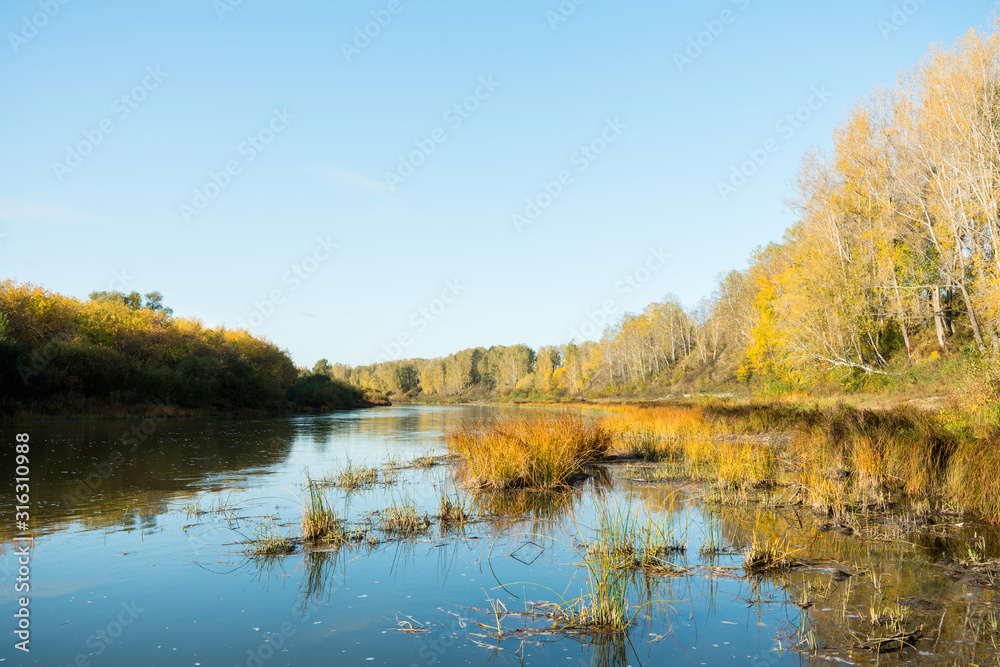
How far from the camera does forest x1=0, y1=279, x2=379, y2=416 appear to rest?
29000 millimetres

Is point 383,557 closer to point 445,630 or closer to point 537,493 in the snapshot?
point 445,630

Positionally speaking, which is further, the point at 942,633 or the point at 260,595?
the point at 260,595

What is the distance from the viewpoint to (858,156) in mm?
25938

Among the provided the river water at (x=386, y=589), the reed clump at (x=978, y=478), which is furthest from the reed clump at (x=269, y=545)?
the reed clump at (x=978, y=478)

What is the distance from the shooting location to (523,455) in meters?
11.0

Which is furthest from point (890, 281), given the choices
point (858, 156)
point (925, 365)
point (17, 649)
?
point (17, 649)

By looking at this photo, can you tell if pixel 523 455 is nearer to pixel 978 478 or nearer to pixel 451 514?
pixel 451 514

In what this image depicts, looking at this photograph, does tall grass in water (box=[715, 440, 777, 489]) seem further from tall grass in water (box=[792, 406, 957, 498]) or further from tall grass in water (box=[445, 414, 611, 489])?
tall grass in water (box=[445, 414, 611, 489])

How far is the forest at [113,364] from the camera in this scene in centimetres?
2900

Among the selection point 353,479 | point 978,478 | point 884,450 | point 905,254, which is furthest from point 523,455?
point 905,254

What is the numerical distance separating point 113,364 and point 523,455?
Result: 3316 centimetres

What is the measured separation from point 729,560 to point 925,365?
78.5ft

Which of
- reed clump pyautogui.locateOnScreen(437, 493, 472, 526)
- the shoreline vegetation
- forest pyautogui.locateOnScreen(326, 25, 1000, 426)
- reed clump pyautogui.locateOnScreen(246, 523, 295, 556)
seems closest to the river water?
reed clump pyautogui.locateOnScreen(246, 523, 295, 556)

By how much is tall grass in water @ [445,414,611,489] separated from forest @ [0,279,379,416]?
86.8ft
